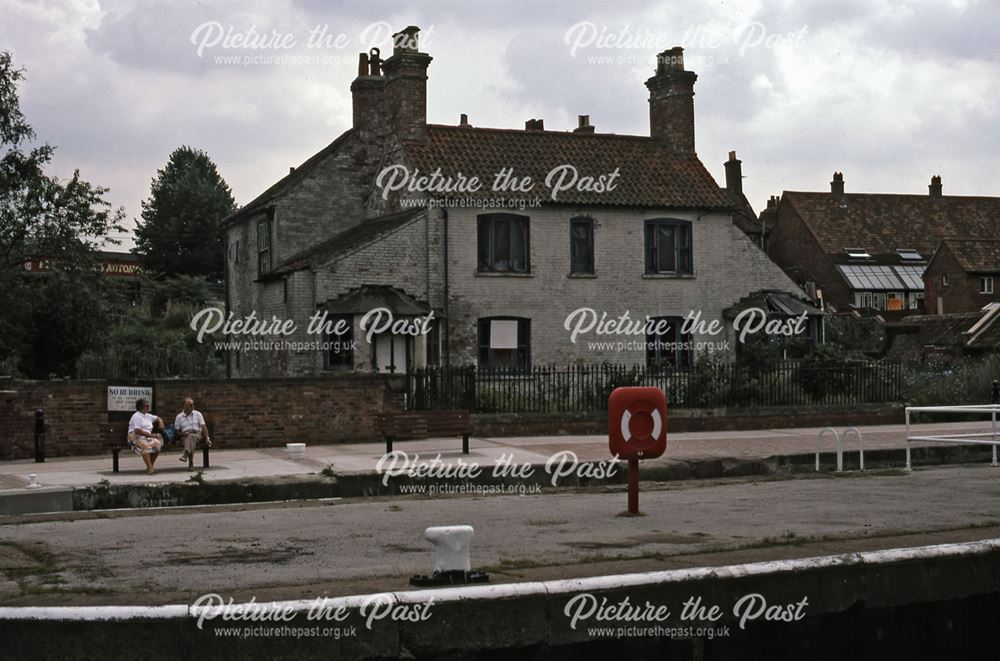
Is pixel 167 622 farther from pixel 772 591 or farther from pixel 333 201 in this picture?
pixel 333 201

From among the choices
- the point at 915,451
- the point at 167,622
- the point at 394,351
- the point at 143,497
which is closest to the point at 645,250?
the point at 394,351

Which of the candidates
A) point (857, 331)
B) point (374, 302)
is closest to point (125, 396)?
point (374, 302)

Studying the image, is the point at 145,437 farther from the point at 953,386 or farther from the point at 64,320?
the point at 953,386

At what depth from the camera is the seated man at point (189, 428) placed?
19078 mm

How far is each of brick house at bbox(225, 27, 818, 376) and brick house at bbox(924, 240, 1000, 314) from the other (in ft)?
80.5

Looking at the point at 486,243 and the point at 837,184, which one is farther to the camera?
the point at 837,184

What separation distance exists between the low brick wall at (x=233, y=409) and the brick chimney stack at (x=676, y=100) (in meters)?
16.8

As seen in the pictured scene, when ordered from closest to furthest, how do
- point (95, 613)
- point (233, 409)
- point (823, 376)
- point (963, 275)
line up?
point (95, 613), point (233, 409), point (823, 376), point (963, 275)

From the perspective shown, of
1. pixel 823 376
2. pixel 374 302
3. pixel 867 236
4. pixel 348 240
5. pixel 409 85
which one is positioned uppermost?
pixel 409 85

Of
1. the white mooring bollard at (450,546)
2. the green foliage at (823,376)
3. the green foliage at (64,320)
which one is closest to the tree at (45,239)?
the green foliage at (64,320)

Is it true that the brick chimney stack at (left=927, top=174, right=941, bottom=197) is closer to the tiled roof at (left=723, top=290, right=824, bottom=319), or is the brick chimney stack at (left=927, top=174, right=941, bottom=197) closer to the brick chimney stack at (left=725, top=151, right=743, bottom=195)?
the brick chimney stack at (left=725, top=151, right=743, bottom=195)

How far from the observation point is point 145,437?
61.1 feet

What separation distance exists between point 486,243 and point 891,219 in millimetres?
39299

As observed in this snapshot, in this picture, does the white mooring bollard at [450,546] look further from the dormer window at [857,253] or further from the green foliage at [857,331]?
the dormer window at [857,253]
